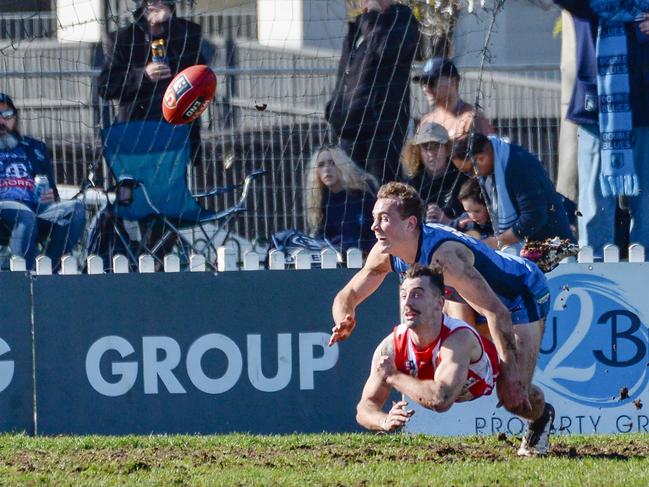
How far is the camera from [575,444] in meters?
8.31

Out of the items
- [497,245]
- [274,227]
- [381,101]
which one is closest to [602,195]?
[497,245]

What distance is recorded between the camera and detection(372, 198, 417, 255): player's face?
7.44 meters

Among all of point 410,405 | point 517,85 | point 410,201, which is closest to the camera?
point 410,201

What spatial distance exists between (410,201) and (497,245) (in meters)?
2.23

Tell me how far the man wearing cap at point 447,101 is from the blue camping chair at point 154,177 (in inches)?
58.1

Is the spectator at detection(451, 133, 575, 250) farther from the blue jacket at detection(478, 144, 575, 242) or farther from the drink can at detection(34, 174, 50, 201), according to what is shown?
the drink can at detection(34, 174, 50, 201)

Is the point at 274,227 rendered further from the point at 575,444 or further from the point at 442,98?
the point at 575,444

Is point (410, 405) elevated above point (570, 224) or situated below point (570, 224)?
below

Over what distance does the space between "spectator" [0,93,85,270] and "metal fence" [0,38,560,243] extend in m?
0.33

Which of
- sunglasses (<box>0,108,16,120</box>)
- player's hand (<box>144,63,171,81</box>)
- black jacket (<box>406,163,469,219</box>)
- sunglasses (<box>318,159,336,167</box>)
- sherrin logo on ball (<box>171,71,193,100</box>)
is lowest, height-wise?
black jacket (<box>406,163,469,219</box>)

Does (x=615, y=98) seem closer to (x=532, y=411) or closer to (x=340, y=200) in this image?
(x=340, y=200)

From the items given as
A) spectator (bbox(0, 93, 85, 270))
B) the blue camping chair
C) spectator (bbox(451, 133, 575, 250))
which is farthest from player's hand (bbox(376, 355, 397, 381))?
spectator (bbox(0, 93, 85, 270))

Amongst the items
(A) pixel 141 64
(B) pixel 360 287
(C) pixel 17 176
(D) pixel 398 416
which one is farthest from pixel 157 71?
(D) pixel 398 416

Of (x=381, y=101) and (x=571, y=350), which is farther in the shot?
(x=381, y=101)
